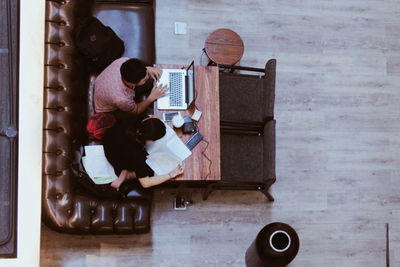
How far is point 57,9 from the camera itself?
410cm

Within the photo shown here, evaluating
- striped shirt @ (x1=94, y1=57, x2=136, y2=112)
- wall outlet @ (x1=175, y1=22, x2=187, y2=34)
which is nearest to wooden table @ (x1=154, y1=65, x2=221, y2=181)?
striped shirt @ (x1=94, y1=57, x2=136, y2=112)

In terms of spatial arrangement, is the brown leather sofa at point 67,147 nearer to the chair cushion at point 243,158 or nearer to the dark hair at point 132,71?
the dark hair at point 132,71

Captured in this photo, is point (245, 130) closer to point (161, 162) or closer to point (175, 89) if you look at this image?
point (175, 89)

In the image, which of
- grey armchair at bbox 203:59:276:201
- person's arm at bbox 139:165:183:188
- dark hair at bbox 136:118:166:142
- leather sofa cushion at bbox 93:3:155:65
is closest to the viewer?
dark hair at bbox 136:118:166:142

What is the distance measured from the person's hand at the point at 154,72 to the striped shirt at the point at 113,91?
23cm

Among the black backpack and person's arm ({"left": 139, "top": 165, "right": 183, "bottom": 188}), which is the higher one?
the black backpack

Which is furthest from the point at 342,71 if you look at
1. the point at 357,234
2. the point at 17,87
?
the point at 17,87

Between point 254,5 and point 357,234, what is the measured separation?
104 inches

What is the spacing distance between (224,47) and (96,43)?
1.24m

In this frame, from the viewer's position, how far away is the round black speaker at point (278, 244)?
3570 mm

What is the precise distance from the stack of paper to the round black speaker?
1.33 meters

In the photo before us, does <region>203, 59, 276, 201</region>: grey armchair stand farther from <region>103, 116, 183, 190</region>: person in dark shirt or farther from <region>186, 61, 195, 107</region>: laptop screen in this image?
<region>103, 116, 183, 190</region>: person in dark shirt

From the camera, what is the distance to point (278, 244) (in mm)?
3631

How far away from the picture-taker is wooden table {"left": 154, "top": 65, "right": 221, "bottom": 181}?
4035mm
